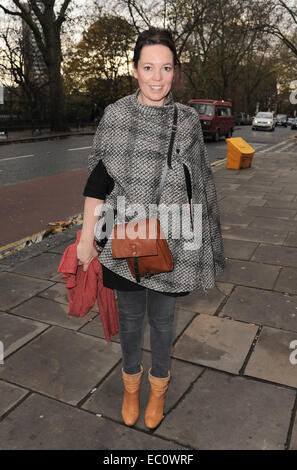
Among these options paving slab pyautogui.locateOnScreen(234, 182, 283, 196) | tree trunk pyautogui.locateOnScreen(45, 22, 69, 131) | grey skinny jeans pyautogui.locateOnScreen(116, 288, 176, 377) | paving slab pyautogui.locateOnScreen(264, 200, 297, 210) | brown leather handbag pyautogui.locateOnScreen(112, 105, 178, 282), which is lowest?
paving slab pyautogui.locateOnScreen(264, 200, 297, 210)

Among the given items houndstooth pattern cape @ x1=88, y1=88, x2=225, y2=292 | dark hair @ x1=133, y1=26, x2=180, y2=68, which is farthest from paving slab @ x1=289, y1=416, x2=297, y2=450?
dark hair @ x1=133, y1=26, x2=180, y2=68

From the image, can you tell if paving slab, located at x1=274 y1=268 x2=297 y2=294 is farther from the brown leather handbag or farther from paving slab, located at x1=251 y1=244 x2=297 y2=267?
the brown leather handbag

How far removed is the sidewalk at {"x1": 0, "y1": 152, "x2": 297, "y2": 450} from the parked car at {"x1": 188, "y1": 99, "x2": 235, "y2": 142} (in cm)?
1615

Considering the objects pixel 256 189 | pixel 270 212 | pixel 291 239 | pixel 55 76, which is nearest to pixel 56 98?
pixel 55 76

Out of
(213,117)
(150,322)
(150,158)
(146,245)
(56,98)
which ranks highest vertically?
(56,98)

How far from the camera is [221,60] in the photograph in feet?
149

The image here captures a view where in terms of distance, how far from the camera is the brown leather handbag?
1809mm

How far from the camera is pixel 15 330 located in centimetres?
317

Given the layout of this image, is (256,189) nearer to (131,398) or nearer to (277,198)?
(277,198)

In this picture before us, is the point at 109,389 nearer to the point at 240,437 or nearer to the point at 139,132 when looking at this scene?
the point at 240,437

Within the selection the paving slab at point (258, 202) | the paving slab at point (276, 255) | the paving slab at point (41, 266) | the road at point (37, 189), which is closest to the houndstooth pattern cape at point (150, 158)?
the paving slab at point (41, 266)

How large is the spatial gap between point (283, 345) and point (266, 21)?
24.9 m

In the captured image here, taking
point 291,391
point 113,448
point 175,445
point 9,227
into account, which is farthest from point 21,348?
point 9,227

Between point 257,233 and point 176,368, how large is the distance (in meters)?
3.25
